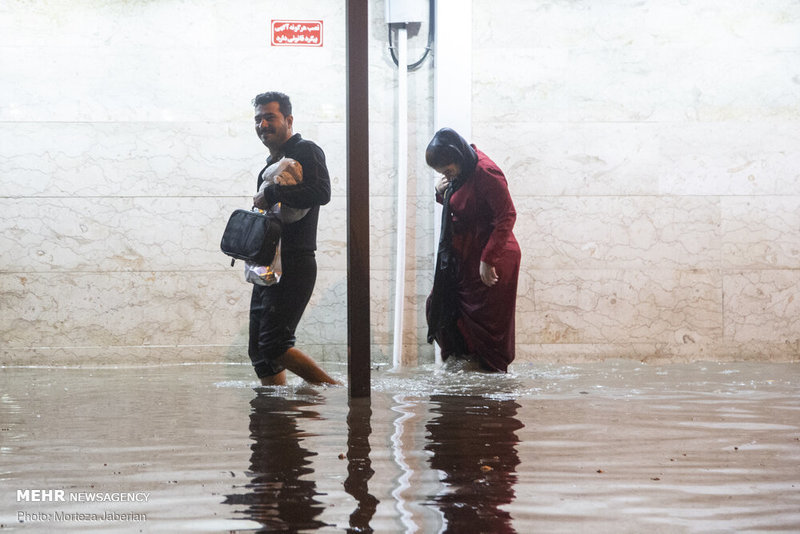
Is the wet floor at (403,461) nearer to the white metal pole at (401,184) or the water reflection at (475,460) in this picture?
the water reflection at (475,460)

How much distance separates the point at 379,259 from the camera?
607 cm

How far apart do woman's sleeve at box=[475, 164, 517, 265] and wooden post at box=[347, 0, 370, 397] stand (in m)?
1.53

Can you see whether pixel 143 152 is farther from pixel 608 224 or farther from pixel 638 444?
pixel 638 444

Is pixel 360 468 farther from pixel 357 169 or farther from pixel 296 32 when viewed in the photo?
pixel 296 32

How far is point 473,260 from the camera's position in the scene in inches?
198

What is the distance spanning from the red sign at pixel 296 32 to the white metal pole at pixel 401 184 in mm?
561

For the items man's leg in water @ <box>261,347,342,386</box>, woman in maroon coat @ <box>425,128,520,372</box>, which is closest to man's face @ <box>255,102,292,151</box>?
man's leg in water @ <box>261,347,342,386</box>

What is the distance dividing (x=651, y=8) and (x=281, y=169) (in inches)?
134

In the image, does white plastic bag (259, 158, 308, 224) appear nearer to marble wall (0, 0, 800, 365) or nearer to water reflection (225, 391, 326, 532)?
water reflection (225, 391, 326, 532)

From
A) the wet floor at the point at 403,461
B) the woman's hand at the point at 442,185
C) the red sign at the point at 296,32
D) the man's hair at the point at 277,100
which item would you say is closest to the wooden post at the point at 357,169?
the wet floor at the point at 403,461

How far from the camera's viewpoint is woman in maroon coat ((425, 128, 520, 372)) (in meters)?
4.81

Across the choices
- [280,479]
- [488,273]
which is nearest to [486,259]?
[488,273]

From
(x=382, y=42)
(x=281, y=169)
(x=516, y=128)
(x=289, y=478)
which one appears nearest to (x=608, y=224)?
(x=516, y=128)

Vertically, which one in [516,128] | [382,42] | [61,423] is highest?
[382,42]
